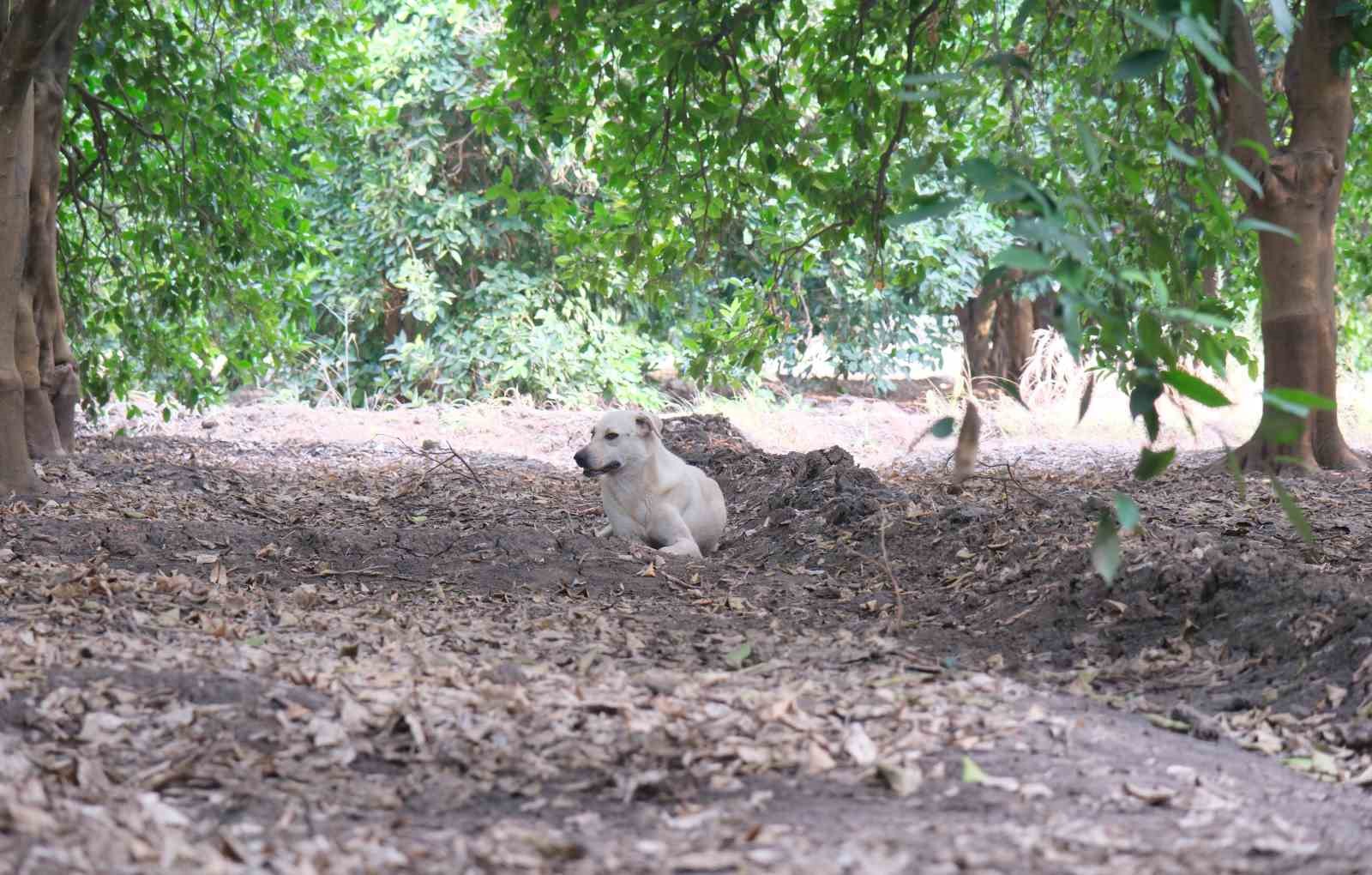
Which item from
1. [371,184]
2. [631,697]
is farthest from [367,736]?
[371,184]

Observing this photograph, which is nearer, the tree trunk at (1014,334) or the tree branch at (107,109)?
the tree branch at (107,109)

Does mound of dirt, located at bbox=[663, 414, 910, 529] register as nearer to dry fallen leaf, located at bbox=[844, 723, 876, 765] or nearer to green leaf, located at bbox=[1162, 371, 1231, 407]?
dry fallen leaf, located at bbox=[844, 723, 876, 765]

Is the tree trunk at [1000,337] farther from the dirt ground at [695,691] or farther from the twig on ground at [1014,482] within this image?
the dirt ground at [695,691]

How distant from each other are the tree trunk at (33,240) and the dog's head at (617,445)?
9.68 feet

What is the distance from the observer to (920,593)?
5438 millimetres

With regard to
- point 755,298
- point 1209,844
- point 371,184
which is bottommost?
point 1209,844

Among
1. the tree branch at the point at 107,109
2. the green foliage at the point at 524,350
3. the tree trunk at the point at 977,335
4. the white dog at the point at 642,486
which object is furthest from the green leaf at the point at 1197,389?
the tree trunk at the point at 977,335

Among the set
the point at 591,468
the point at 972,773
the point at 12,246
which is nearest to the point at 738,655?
the point at 972,773

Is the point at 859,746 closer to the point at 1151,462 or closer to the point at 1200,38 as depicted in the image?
the point at 1151,462

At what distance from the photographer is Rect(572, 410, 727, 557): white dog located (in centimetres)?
669

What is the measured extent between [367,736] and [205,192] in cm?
721

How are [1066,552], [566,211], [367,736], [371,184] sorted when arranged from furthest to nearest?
[371,184] < [566,211] < [1066,552] < [367,736]

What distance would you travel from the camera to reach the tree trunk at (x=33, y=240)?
6.32 metres

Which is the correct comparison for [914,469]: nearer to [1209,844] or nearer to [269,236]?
[269,236]
